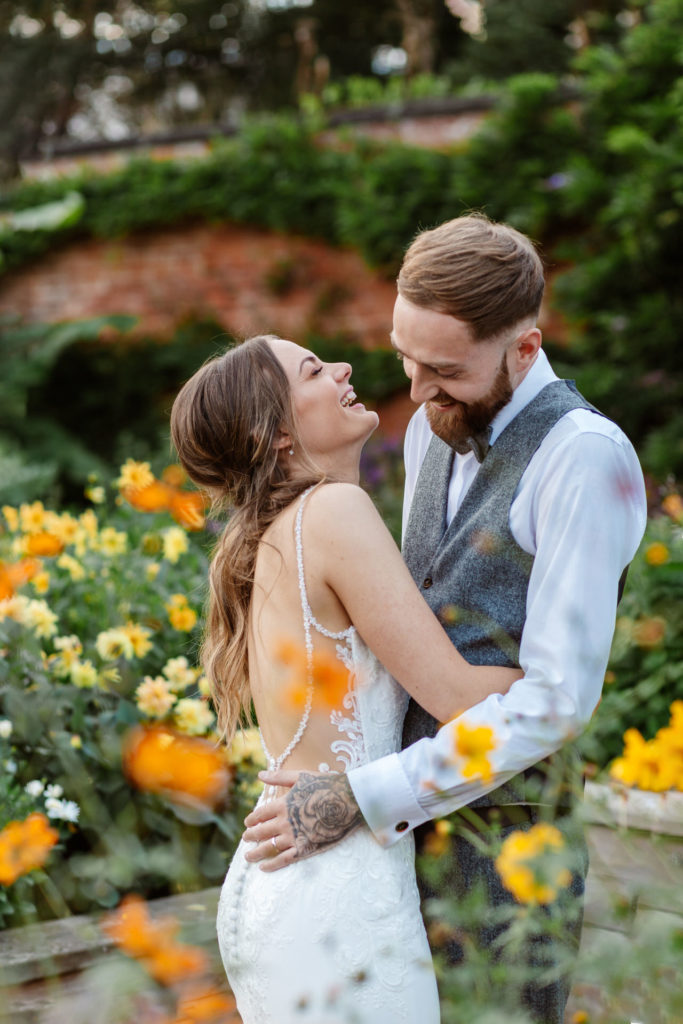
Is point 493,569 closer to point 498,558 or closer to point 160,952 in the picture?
point 498,558

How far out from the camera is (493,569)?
157 cm

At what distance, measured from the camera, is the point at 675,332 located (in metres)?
6.05

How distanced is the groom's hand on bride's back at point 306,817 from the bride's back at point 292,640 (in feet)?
0.18

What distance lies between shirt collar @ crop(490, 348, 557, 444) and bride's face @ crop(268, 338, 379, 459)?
0.76 ft

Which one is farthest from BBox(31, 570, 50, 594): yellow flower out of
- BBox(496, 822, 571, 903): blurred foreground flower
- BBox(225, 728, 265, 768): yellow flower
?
BBox(496, 822, 571, 903): blurred foreground flower

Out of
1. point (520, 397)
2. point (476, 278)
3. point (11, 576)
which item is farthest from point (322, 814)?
point (11, 576)

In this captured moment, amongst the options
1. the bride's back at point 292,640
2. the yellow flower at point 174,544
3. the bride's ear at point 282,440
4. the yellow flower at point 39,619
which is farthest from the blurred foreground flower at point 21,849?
the yellow flower at point 174,544

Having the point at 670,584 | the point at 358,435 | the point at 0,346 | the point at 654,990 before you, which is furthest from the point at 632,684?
the point at 0,346

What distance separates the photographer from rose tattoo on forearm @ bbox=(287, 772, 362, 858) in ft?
5.04

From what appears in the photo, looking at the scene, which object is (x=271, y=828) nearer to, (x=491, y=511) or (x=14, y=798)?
(x=491, y=511)

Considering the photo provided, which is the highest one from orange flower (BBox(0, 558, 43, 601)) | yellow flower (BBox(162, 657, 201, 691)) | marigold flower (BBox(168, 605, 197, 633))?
orange flower (BBox(0, 558, 43, 601))

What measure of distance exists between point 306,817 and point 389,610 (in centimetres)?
35

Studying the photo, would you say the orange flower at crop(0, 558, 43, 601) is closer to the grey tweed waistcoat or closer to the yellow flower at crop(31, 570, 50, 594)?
the yellow flower at crop(31, 570, 50, 594)

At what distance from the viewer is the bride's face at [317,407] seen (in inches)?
71.4
